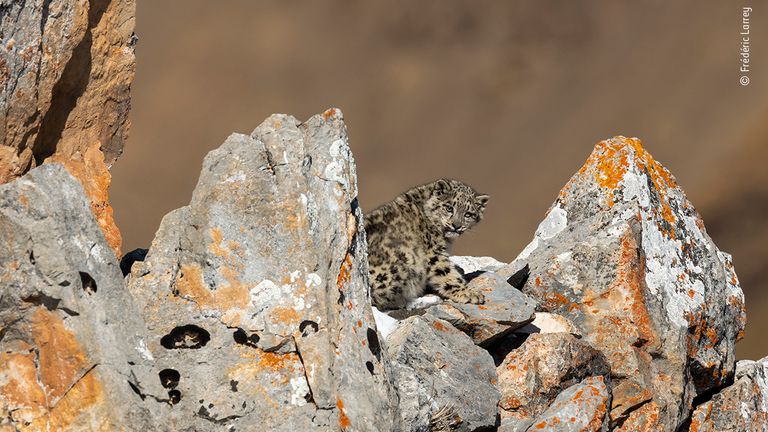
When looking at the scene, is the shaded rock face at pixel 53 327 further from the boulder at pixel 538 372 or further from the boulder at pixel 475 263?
the boulder at pixel 475 263

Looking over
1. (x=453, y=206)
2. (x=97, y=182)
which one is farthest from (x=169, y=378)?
(x=453, y=206)

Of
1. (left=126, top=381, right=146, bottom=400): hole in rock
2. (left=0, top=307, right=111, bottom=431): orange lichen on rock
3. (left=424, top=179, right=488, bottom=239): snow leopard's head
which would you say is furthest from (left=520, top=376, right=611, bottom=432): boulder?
(left=0, top=307, right=111, bottom=431): orange lichen on rock

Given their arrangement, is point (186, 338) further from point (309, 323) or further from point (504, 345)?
point (504, 345)

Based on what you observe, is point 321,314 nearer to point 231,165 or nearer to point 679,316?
point 231,165

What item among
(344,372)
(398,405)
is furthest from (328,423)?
(398,405)

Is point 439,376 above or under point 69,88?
under

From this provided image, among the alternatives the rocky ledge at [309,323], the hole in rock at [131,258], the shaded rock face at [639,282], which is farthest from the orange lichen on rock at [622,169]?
the hole in rock at [131,258]
